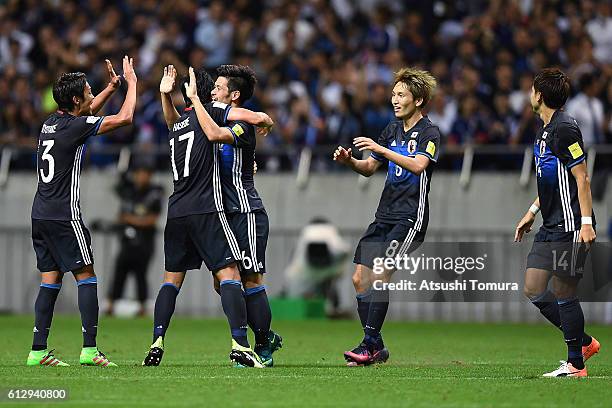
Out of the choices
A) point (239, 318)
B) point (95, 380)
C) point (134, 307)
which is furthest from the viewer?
point (134, 307)

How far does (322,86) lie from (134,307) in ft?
15.2

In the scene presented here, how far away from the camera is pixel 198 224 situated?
33.6 feet

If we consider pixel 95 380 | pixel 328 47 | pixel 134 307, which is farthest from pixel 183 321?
pixel 95 380

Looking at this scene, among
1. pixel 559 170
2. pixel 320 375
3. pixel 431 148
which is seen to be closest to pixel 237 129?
pixel 431 148

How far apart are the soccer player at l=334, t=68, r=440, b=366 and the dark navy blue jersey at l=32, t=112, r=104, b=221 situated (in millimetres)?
2229

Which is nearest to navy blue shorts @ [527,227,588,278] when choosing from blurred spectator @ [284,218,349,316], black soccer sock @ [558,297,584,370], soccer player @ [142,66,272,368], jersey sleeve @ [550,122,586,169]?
black soccer sock @ [558,297,584,370]

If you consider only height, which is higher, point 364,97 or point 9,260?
point 364,97

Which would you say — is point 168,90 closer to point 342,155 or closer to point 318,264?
point 342,155

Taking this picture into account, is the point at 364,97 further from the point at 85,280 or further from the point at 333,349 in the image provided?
the point at 85,280

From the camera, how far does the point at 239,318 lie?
1012 centimetres

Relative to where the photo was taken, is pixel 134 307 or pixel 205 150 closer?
pixel 205 150

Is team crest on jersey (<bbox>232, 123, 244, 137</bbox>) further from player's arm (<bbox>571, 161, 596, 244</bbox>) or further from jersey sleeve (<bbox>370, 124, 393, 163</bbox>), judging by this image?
player's arm (<bbox>571, 161, 596, 244</bbox>)

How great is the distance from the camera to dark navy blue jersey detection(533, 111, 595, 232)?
9578mm

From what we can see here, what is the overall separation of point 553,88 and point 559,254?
1.26m
